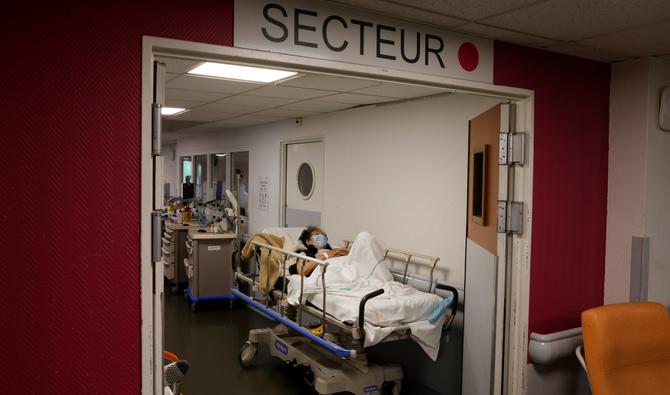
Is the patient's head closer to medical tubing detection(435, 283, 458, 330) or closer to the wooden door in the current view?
medical tubing detection(435, 283, 458, 330)

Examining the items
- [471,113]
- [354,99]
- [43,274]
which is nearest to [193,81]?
[354,99]

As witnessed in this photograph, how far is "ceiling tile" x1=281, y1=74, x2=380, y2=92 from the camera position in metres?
3.60

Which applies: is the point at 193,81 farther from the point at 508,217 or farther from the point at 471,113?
the point at 508,217

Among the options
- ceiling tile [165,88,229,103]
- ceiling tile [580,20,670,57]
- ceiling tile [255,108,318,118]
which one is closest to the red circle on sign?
ceiling tile [580,20,670,57]

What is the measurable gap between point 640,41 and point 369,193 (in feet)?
9.27

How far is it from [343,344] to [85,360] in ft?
7.86

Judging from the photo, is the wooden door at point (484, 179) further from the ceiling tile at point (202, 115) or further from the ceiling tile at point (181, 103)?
the ceiling tile at point (202, 115)

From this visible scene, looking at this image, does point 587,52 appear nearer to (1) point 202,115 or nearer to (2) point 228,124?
(1) point 202,115

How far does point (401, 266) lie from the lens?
4.57 metres

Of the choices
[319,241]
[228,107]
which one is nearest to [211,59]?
[319,241]

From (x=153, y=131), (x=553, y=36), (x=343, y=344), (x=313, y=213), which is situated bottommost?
(x=343, y=344)

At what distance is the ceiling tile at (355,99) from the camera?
432cm

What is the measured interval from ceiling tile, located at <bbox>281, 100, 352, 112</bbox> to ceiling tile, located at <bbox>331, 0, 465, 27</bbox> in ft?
8.45

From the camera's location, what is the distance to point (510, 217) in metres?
2.69
